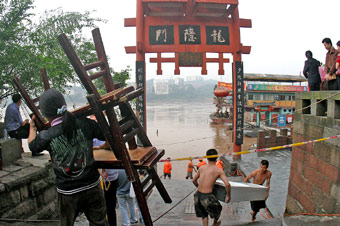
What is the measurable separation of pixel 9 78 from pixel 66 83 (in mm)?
2252

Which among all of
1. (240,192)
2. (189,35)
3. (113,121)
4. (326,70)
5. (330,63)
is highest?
(189,35)

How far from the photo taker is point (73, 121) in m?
2.34

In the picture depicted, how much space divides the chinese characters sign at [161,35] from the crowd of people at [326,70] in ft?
20.2

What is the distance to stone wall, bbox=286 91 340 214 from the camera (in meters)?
3.66

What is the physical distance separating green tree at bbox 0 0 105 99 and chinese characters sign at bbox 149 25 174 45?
3.08 m

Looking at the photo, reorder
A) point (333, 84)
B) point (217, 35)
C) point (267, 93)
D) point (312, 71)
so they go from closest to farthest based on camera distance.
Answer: point (333, 84) → point (312, 71) → point (217, 35) → point (267, 93)

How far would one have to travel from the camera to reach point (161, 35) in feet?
35.7

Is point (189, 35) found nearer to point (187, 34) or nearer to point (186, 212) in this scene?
point (187, 34)

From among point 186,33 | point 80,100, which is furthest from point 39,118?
point 80,100

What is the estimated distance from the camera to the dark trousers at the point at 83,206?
241 cm

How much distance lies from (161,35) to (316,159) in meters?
8.21

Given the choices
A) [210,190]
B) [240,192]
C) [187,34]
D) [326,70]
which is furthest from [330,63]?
[187,34]

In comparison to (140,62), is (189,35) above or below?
above

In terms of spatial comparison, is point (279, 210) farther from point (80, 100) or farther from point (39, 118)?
point (80, 100)
